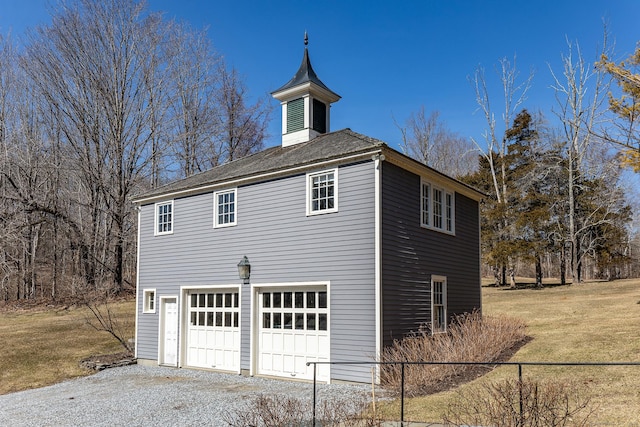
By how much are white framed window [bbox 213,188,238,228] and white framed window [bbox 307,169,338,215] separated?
8.82ft

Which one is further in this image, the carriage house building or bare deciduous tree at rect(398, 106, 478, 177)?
bare deciduous tree at rect(398, 106, 478, 177)

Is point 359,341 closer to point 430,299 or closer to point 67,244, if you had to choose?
point 430,299

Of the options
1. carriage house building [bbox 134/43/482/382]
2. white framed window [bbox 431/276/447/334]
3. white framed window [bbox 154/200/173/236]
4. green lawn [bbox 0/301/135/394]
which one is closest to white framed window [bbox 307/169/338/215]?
carriage house building [bbox 134/43/482/382]

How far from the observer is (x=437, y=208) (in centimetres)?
1402

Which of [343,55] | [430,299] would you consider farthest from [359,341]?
[343,55]

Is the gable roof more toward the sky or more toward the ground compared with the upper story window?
more toward the sky

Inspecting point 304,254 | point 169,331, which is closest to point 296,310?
point 304,254

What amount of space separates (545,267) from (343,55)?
42203 millimetres

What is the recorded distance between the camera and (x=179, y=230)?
51.2ft

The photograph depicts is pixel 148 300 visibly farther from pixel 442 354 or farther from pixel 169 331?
pixel 442 354

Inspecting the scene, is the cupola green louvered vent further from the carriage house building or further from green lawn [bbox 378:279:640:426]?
green lawn [bbox 378:279:640:426]

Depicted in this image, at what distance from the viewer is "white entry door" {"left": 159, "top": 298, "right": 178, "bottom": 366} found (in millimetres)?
15453

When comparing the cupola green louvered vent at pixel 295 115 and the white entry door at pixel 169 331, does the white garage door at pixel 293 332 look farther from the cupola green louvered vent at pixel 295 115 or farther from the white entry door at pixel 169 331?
the cupola green louvered vent at pixel 295 115

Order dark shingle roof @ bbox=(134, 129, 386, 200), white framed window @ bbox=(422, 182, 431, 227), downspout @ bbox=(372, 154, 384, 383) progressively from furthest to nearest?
white framed window @ bbox=(422, 182, 431, 227) < dark shingle roof @ bbox=(134, 129, 386, 200) < downspout @ bbox=(372, 154, 384, 383)
